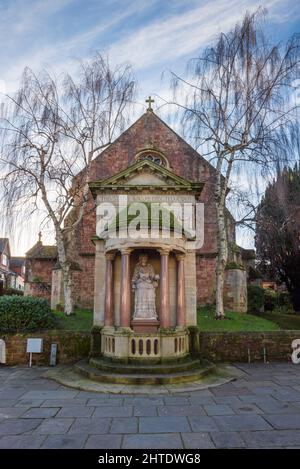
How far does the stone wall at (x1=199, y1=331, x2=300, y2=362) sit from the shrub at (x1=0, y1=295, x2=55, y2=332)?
5.00 m

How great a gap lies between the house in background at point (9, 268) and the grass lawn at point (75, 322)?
24.0 meters

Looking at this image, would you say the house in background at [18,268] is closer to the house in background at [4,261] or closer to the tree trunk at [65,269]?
the house in background at [4,261]

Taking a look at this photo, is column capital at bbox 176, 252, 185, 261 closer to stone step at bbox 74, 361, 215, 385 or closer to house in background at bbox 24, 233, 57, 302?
stone step at bbox 74, 361, 215, 385

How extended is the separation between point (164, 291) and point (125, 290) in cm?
106

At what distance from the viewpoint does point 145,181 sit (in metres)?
12.3

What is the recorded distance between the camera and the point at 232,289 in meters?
18.0

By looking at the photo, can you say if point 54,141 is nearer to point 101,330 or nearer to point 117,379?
point 101,330

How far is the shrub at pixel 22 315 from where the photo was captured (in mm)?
10766

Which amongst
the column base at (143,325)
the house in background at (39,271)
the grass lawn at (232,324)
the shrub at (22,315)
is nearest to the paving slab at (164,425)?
the column base at (143,325)

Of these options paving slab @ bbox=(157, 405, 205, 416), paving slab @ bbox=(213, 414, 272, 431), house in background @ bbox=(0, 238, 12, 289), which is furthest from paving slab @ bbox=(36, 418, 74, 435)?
house in background @ bbox=(0, 238, 12, 289)

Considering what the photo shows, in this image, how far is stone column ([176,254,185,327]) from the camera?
992 cm

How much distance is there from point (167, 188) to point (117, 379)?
6.31 meters

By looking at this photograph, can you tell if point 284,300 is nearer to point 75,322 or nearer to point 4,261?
point 75,322
